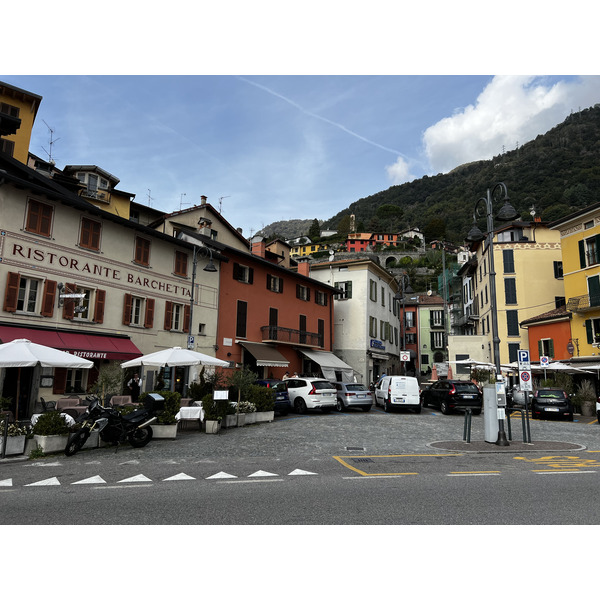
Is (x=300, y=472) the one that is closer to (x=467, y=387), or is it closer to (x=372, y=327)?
(x=467, y=387)

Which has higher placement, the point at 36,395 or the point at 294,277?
the point at 294,277

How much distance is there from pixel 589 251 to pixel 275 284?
21.1 metres

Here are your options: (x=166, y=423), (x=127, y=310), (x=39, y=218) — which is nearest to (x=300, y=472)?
(x=166, y=423)

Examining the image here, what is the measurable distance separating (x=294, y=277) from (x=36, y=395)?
20019 millimetres

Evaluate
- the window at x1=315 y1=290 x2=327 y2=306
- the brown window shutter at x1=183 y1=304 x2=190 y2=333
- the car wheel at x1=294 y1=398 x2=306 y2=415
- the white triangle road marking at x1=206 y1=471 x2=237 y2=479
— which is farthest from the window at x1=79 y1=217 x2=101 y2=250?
the window at x1=315 y1=290 x2=327 y2=306

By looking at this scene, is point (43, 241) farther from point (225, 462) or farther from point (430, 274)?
point (430, 274)

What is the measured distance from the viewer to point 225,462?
10.3 meters

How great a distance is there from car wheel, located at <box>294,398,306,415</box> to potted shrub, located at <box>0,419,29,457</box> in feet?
43.6

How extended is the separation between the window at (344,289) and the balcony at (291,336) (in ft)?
19.0

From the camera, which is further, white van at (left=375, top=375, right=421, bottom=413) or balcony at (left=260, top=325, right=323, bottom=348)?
balcony at (left=260, top=325, right=323, bottom=348)

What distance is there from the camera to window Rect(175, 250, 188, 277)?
982 inches

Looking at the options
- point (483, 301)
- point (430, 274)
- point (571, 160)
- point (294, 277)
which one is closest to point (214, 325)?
point (294, 277)

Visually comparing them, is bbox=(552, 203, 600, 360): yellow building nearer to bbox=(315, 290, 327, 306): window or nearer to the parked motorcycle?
bbox=(315, 290, 327, 306): window

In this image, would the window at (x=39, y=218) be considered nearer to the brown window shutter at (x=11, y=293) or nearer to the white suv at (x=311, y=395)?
the brown window shutter at (x=11, y=293)
